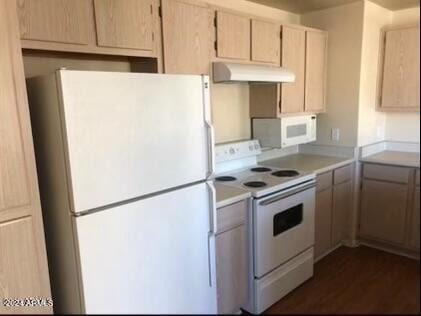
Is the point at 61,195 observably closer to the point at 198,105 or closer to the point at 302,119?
the point at 198,105

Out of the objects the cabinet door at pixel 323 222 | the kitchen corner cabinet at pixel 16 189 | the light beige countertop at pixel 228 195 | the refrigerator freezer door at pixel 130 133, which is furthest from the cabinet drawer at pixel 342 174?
the kitchen corner cabinet at pixel 16 189

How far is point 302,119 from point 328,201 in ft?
2.45

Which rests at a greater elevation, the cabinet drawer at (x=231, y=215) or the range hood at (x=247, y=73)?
the range hood at (x=247, y=73)

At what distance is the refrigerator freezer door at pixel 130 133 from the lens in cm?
127

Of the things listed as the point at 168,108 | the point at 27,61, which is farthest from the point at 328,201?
the point at 27,61

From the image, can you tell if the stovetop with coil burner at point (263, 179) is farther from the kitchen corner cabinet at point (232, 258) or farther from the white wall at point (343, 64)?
the white wall at point (343, 64)

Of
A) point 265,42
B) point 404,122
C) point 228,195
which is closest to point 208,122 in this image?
point 228,195

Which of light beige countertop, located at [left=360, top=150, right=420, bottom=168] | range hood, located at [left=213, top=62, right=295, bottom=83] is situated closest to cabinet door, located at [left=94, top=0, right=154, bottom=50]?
range hood, located at [left=213, top=62, right=295, bottom=83]

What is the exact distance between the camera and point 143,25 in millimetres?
1828

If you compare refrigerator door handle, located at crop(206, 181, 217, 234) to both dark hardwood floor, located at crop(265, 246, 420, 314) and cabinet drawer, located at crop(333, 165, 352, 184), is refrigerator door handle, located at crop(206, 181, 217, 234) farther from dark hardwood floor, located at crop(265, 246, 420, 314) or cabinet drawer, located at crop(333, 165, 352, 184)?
cabinet drawer, located at crop(333, 165, 352, 184)

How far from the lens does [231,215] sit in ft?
6.66

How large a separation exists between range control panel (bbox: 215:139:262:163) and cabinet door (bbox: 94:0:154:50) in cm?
98

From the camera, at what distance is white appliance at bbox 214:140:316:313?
217 cm

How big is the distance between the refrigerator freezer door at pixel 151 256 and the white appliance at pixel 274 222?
1.55 feet
